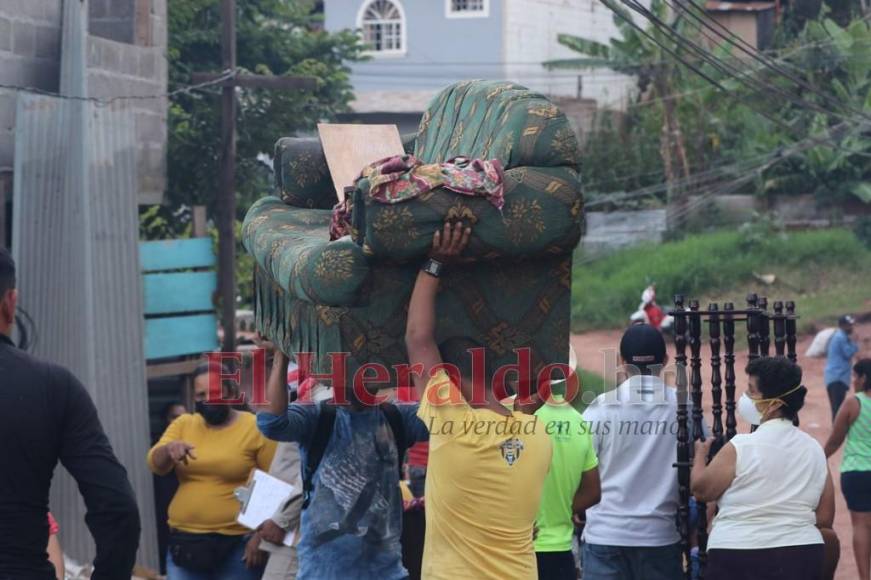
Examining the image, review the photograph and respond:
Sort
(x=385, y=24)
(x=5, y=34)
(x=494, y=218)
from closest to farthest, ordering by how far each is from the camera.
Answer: (x=494, y=218)
(x=5, y=34)
(x=385, y=24)

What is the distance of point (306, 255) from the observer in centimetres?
438

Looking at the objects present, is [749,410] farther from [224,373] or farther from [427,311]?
[224,373]

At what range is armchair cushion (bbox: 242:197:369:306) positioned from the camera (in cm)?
423

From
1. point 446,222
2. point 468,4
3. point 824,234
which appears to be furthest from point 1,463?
point 468,4

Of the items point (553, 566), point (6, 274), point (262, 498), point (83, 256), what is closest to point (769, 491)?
point (553, 566)

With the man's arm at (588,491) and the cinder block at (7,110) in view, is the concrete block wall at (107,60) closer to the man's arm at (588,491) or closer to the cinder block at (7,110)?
Answer: the cinder block at (7,110)

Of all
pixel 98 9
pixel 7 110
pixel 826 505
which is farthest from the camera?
pixel 98 9

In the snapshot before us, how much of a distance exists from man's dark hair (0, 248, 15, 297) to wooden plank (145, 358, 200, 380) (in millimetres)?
5415

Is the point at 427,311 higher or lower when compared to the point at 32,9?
lower

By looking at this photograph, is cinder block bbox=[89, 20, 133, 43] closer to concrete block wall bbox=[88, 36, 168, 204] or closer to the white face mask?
concrete block wall bbox=[88, 36, 168, 204]

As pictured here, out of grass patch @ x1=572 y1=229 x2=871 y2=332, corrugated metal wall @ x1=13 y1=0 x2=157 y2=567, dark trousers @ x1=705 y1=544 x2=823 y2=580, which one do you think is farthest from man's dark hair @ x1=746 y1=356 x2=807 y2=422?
grass patch @ x1=572 y1=229 x2=871 y2=332

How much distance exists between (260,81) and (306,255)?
6.74m

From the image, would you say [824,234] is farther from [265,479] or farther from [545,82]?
[265,479]

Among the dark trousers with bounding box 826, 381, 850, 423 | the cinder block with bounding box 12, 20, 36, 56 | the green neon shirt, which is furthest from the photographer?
the dark trousers with bounding box 826, 381, 850, 423
